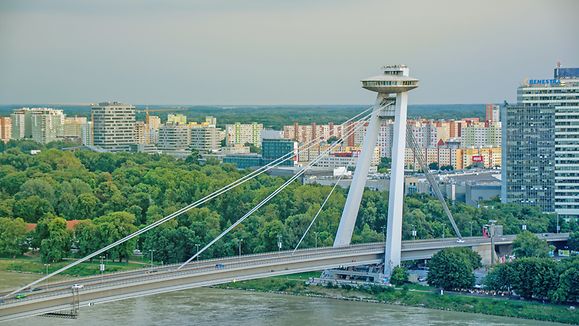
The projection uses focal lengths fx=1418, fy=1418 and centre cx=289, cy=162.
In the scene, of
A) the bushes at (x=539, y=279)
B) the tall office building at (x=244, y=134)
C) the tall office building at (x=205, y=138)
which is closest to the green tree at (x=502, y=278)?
the bushes at (x=539, y=279)

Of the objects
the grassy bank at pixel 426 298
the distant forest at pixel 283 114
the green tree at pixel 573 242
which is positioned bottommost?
the grassy bank at pixel 426 298

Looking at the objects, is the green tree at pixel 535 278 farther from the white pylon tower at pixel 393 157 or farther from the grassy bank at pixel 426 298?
the white pylon tower at pixel 393 157

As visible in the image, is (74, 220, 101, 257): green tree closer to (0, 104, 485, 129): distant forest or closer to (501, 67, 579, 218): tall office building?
(501, 67, 579, 218): tall office building

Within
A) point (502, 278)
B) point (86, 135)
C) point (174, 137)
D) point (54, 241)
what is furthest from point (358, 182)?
point (86, 135)

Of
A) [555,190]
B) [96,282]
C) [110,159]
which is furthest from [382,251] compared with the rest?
[110,159]

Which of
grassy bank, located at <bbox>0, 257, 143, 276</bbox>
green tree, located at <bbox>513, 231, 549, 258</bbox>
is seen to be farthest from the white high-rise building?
green tree, located at <bbox>513, 231, 549, 258</bbox>
